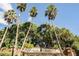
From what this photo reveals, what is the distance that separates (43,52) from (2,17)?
1.92 feet

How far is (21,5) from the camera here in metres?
2.73

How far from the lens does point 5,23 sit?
108 inches

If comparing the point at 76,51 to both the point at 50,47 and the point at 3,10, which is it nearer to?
the point at 50,47

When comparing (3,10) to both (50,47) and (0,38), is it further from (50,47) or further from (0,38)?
(50,47)

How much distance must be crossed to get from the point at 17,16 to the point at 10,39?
0.26 m

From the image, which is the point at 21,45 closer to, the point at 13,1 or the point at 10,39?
the point at 10,39

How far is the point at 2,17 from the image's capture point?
2.75 meters

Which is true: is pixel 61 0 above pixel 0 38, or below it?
above

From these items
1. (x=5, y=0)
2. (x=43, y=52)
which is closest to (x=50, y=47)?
(x=43, y=52)

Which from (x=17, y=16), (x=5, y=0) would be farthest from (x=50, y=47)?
(x=5, y=0)

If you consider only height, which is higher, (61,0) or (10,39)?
(61,0)

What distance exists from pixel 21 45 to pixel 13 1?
0.49 meters

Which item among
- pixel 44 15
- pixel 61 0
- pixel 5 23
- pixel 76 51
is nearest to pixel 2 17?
pixel 5 23

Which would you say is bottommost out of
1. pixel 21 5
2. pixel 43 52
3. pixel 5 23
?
pixel 43 52
